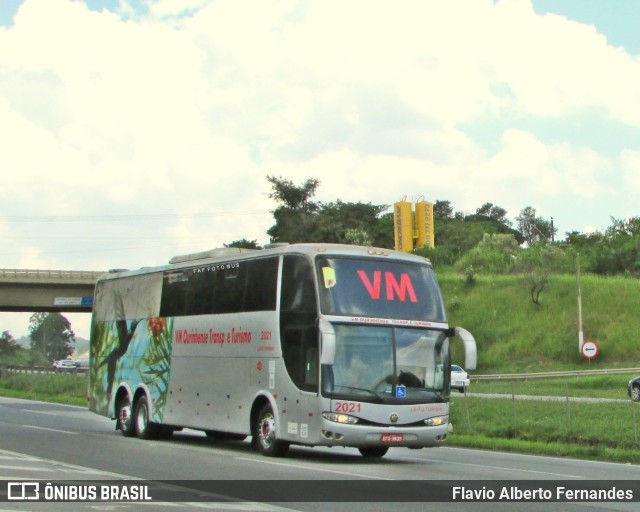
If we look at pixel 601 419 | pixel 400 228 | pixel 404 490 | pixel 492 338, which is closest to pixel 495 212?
pixel 400 228

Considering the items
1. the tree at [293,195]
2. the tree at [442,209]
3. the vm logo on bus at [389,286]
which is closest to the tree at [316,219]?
the tree at [293,195]

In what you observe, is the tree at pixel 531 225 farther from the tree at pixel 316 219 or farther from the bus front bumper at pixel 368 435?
the bus front bumper at pixel 368 435

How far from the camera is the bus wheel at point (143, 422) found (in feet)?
81.7

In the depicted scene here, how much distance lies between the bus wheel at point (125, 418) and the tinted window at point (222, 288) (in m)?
2.68

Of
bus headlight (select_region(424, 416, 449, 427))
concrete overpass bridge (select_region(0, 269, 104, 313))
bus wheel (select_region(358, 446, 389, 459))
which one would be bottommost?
bus wheel (select_region(358, 446, 389, 459))

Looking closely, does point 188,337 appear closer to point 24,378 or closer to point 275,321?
point 275,321

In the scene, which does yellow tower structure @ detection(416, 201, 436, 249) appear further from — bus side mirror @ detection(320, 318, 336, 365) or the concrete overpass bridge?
bus side mirror @ detection(320, 318, 336, 365)

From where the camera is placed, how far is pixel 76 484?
1407 centimetres

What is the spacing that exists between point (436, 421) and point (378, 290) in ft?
8.05

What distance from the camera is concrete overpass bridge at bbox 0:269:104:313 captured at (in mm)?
75312

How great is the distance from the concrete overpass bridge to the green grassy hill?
2437 centimetres

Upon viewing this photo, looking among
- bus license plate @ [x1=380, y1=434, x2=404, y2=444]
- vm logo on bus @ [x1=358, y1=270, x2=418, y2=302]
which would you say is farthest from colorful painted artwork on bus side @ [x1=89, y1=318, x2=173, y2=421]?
bus license plate @ [x1=380, y1=434, x2=404, y2=444]

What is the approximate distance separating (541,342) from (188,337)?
45973mm

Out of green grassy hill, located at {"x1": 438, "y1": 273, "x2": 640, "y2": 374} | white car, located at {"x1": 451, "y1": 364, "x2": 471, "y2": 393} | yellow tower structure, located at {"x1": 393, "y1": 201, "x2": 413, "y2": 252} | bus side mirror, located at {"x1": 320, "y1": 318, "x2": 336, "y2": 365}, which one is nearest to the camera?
bus side mirror, located at {"x1": 320, "y1": 318, "x2": 336, "y2": 365}
